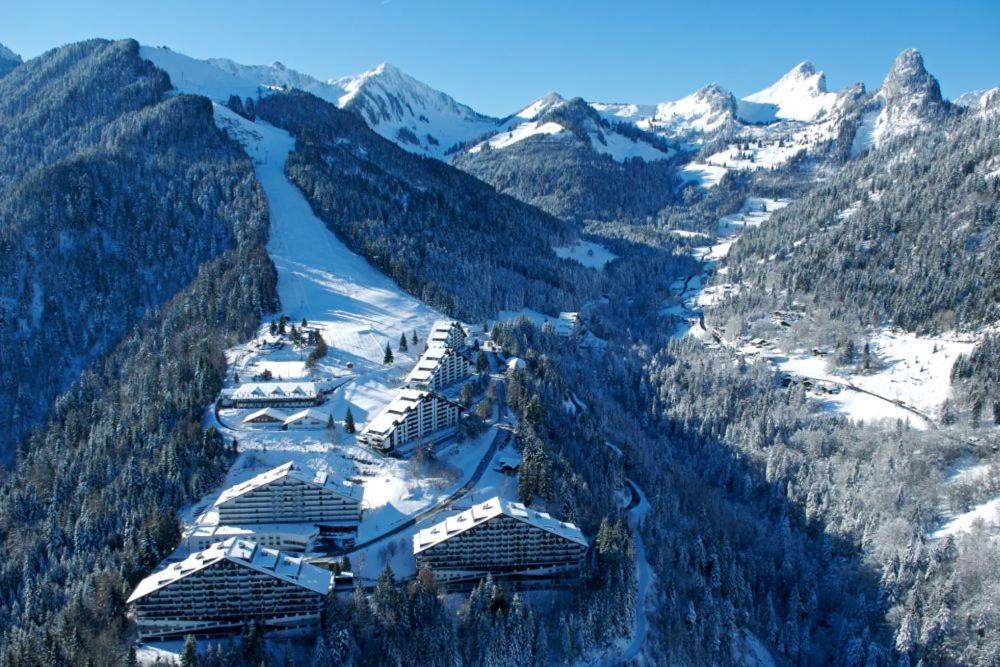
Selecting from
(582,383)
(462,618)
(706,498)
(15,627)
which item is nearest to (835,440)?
(706,498)

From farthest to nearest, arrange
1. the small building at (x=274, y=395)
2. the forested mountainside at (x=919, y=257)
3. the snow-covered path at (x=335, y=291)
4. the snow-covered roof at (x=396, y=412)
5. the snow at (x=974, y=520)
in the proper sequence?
1. the forested mountainside at (x=919, y=257)
2. the snow-covered path at (x=335, y=291)
3. the snow at (x=974, y=520)
4. the small building at (x=274, y=395)
5. the snow-covered roof at (x=396, y=412)

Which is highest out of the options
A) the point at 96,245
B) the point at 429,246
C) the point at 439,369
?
the point at 429,246

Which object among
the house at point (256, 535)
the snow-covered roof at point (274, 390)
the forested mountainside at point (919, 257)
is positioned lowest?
the house at point (256, 535)

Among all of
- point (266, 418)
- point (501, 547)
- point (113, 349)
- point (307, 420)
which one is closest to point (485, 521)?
point (501, 547)

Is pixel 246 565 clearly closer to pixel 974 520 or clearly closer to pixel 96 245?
pixel 974 520

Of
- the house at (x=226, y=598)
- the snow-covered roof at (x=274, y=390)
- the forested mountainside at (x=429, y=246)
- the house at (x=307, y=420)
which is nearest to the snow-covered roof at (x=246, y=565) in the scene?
the house at (x=226, y=598)

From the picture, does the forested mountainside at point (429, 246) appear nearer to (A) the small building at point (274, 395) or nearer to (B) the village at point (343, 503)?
(B) the village at point (343, 503)

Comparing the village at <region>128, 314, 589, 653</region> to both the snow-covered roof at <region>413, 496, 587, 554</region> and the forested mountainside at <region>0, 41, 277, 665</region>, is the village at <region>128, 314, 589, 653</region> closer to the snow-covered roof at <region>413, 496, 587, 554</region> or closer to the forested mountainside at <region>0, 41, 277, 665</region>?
the snow-covered roof at <region>413, 496, 587, 554</region>

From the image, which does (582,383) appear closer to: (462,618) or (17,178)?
(462,618)
